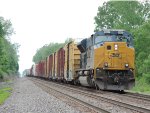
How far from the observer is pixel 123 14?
7175 centimetres

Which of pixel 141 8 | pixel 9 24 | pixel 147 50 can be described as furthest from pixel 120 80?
pixel 9 24

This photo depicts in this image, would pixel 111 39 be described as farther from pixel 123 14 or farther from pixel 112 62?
pixel 123 14

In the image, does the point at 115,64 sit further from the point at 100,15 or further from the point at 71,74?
the point at 100,15

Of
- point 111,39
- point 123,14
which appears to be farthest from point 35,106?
point 123,14

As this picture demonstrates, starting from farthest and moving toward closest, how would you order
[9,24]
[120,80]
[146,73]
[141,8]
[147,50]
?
1. [9,24]
2. [141,8]
3. [147,50]
4. [146,73]
5. [120,80]

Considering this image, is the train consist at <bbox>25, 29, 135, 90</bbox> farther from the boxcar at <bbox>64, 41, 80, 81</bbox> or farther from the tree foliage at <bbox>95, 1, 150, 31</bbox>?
the tree foliage at <bbox>95, 1, 150, 31</bbox>

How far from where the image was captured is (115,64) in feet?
78.3

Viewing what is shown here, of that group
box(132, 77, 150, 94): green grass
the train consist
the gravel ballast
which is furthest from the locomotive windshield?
the gravel ballast

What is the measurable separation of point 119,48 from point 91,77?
8.23 ft

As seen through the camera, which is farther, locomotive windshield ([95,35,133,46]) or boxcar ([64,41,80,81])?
boxcar ([64,41,80,81])

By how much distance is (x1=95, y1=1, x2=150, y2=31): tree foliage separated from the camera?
226 ft

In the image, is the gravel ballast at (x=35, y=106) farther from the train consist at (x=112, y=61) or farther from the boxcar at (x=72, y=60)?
the boxcar at (x=72, y=60)

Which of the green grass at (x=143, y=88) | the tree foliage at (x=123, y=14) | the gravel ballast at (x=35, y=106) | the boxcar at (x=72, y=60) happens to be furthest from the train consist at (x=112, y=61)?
the tree foliage at (x=123, y=14)

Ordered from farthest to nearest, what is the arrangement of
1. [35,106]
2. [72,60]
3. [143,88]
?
→ 1. [72,60]
2. [143,88]
3. [35,106]
